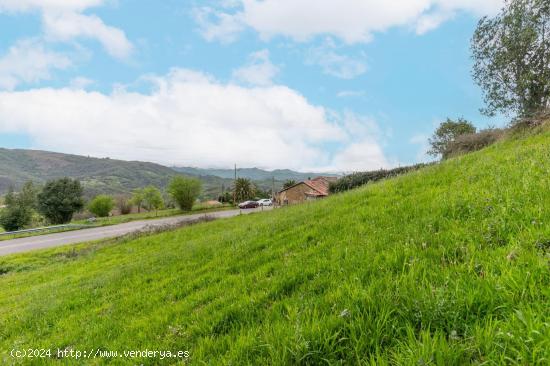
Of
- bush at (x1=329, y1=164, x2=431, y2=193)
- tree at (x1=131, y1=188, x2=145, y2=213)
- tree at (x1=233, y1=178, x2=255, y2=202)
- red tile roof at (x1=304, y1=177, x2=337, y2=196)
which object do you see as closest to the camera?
bush at (x1=329, y1=164, x2=431, y2=193)

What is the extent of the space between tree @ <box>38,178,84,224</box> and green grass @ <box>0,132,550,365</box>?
49.6 m

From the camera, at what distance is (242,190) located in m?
83.0

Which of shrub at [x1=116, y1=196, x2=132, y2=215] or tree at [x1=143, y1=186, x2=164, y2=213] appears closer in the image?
shrub at [x1=116, y1=196, x2=132, y2=215]

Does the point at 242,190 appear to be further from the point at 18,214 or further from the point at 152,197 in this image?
the point at 18,214

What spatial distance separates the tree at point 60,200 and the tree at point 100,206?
5.83 m

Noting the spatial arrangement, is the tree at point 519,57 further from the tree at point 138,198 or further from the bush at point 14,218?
the tree at point 138,198

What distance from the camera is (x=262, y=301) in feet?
11.0

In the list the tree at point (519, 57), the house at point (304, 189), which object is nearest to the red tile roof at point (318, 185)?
the house at point (304, 189)

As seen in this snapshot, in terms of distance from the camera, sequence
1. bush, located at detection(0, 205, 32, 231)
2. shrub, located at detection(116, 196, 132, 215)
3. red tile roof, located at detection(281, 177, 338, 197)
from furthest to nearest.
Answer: shrub, located at detection(116, 196, 132, 215)
red tile roof, located at detection(281, 177, 338, 197)
bush, located at detection(0, 205, 32, 231)

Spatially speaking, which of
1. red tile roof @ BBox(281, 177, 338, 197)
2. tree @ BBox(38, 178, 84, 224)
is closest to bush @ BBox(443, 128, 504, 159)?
red tile roof @ BBox(281, 177, 338, 197)

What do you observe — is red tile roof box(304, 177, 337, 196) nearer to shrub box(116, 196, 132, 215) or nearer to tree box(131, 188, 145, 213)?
shrub box(116, 196, 132, 215)

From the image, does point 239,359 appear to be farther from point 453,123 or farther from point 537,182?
point 453,123

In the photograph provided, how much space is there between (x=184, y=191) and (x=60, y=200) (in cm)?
2071

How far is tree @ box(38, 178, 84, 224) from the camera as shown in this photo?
45.2 metres
